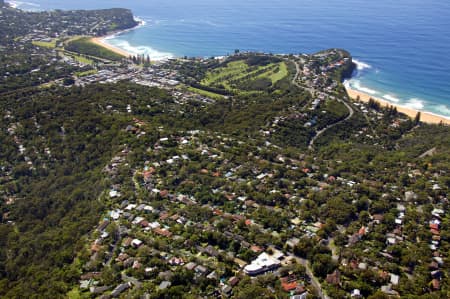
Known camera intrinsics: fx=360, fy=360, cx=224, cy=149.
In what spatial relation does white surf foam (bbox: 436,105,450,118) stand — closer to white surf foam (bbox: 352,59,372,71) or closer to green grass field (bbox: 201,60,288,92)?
white surf foam (bbox: 352,59,372,71)

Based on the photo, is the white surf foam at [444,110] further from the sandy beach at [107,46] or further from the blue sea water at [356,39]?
the sandy beach at [107,46]

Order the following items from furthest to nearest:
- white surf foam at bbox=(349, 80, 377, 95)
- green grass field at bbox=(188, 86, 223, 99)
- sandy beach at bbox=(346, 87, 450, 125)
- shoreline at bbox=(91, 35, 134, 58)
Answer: shoreline at bbox=(91, 35, 134, 58) → white surf foam at bbox=(349, 80, 377, 95) → green grass field at bbox=(188, 86, 223, 99) → sandy beach at bbox=(346, 87, 450, 125)

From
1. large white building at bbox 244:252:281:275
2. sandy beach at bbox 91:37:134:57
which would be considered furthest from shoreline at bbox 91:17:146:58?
large white building at bbox 244:252:281:275

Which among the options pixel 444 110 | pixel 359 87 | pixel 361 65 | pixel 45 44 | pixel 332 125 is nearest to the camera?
pixel 332 125

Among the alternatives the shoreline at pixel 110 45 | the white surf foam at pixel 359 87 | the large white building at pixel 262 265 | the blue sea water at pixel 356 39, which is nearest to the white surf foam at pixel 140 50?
the blue sea water at pixel 356 39

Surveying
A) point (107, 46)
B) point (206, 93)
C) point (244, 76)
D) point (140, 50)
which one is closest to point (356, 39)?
point (244, 76)

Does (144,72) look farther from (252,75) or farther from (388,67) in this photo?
(388,67)

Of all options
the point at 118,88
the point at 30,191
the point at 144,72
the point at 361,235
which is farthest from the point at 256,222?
the point at 144,72

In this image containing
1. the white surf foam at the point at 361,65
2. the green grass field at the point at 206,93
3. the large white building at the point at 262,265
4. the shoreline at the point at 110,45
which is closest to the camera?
the large white building at the point at 262,265

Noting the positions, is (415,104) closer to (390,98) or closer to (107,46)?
(390,98)
